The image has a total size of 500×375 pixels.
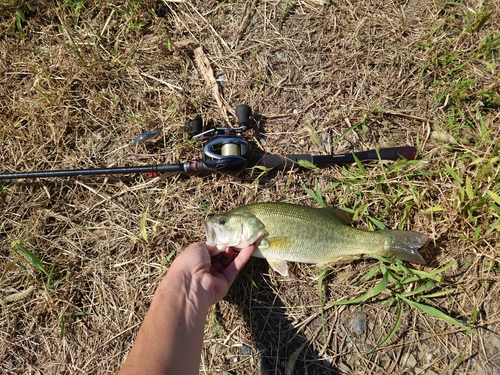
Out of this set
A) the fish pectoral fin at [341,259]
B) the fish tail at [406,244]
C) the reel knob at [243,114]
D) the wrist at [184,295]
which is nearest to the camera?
the wrist at [184,295]

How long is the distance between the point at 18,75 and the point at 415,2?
4981 millimetres

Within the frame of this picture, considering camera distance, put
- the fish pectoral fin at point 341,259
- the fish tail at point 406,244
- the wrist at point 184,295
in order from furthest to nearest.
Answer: the fish pectoral fin at point 341,259 < the fish tail at point 406,244 < the wrist at point 184,295

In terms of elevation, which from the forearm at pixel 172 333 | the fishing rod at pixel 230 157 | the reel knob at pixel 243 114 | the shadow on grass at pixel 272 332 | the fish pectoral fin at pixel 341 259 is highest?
the reel knob at pixel 243 114

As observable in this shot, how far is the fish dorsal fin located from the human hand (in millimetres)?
855

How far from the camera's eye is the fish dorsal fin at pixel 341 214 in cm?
341

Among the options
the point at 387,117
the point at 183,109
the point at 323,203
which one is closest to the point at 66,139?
the point at 183,109

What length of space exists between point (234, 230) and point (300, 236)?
631 mm

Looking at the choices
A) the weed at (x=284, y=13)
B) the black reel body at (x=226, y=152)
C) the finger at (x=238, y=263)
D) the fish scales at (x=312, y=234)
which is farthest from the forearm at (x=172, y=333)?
the weed at (x=284, y=13)

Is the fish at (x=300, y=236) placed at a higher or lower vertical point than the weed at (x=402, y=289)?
higher

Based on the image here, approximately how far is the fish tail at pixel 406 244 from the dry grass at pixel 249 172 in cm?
25

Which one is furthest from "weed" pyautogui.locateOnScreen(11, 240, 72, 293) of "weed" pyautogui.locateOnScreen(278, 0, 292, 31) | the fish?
"weed" pyautogui.locateOnScreen(278, 0, 292, 31)

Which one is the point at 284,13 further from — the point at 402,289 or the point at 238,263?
the point at 402,289

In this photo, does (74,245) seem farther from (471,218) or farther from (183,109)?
(471,218)

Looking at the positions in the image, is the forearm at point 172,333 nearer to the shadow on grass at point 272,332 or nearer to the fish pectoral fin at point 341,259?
the shadow on grass at point 272,332
